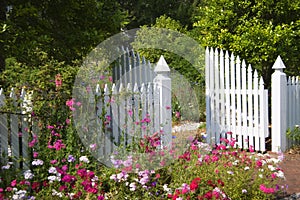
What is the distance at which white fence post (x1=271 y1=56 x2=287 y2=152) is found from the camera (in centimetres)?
662

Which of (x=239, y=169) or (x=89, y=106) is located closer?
(x=239, y=169)

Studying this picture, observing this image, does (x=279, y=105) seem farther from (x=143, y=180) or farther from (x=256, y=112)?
(x=143, y=180)

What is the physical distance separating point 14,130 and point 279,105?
447 centimetres

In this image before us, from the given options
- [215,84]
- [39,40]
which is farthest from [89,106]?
[215,84]

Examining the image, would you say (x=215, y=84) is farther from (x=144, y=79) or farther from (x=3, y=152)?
(x=3, y=152)

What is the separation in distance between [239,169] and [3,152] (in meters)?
2.53

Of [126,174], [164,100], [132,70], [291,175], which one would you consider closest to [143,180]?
[126,174]

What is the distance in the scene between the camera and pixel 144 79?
664 cm

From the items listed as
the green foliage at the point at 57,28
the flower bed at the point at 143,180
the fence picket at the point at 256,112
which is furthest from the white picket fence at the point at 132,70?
the flower bed at the point at 143,180

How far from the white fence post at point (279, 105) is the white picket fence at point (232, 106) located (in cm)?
21

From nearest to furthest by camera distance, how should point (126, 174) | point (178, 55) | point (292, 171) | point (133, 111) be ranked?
point (126, 174) < point (133, 111) < point (292, 171) < point (178, 55)

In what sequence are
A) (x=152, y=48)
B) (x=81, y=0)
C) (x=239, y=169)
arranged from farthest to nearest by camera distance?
(x=152, y=48)
(x=81, y=0)
(x=239, y=169)

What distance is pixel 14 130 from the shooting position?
414cm

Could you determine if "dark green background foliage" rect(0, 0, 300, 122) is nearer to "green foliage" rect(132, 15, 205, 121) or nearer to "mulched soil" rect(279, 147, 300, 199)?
"mulched soil" rect(279, 147, 300, 199)
